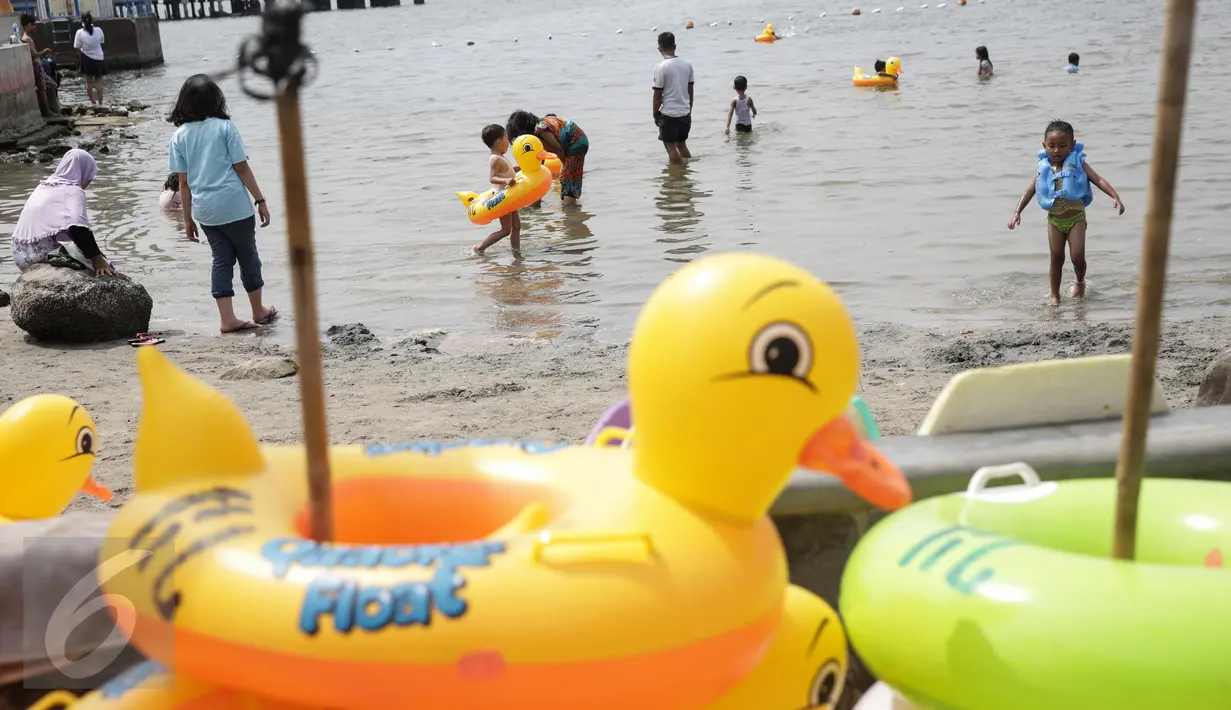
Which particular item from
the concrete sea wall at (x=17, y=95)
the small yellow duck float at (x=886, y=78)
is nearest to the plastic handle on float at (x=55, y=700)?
the concrete sea wall at (x=17, y=95)

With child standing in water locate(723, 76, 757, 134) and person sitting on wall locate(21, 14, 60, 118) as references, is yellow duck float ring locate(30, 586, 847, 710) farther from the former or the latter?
person sitting on wall locate(21, 14, 60, 118)

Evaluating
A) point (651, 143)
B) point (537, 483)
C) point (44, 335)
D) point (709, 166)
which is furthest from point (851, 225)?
point (537, 483)

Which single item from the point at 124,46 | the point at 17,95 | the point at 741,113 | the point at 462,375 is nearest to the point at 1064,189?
the point at 462,375

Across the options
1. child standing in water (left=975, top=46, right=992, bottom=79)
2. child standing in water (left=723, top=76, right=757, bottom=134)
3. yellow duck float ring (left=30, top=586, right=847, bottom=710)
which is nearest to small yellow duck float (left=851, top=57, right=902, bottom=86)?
child standing in water (left=975, top=46, right=992, bottom=79)

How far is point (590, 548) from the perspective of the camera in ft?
6.88

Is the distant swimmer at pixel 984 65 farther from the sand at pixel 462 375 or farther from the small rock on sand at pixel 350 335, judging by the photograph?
the small rock on sand at pixel 350 335

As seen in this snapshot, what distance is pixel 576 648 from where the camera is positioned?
2033 millimetres

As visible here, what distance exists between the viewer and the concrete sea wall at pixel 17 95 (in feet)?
62.5

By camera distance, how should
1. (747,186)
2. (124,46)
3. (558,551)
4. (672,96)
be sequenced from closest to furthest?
1. (558,551)
2. (747,186)
3. (672,96)
4. (124,46)

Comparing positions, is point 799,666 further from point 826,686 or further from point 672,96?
point 672,96

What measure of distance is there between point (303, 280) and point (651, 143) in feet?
44.5

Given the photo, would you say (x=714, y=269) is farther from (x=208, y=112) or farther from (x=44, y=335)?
(x=44, y=335)

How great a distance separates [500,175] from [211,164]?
9.95ft

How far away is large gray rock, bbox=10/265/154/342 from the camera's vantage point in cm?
721
